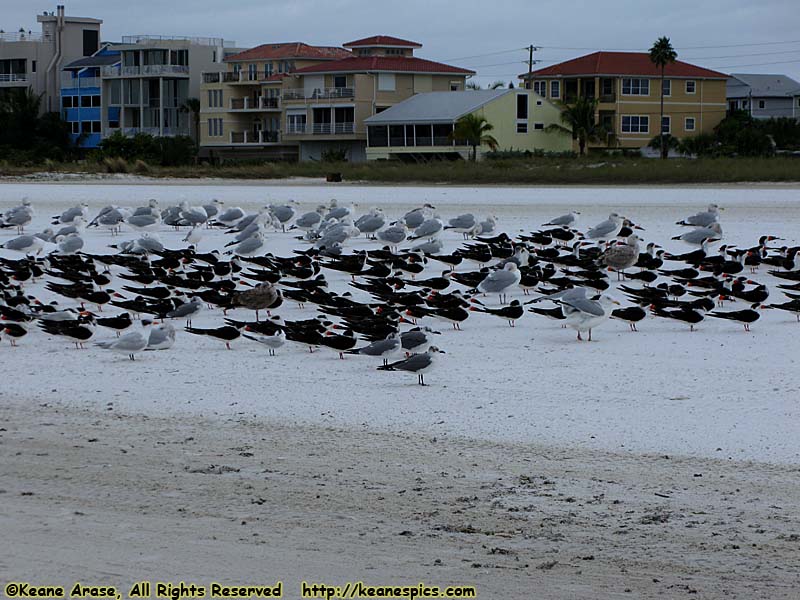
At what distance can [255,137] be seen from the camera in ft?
256

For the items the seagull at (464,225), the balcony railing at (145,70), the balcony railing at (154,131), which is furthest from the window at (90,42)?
the seagull at (464,225)

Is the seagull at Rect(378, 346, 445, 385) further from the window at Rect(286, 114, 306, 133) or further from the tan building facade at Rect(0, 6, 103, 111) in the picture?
the tan building facade at Rect(0, 6, 103, 111)

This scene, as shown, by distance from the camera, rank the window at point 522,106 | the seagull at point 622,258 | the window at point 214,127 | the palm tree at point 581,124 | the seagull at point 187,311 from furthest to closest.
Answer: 1. the window at point 214,127
2. the window at point 522,106
3. the palm tree at point 581,124
4. the seagull at point 622,258
5. the seagull at point 187,311

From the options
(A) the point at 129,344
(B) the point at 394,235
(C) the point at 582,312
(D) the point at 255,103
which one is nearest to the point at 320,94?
(D) the point at 255,103

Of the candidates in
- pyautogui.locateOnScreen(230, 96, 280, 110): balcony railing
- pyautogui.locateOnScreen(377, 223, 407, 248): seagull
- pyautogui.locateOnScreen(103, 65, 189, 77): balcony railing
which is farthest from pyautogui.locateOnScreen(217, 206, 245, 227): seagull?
pyautogui.locateOnScreen(103, 65, 189, 77): balcony railing

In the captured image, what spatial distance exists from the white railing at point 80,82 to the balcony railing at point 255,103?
35.1 feet

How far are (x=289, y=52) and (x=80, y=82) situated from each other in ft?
51.9

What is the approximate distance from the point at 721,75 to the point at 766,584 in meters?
74.4

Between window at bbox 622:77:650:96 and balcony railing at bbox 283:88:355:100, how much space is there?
16.1 m

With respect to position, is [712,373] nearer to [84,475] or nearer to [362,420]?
[362,420]

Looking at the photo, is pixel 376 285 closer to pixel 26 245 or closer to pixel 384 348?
pixel 384 348

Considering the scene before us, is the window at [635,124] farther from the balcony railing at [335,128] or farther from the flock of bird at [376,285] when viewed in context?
the flock of bird at [376,285]

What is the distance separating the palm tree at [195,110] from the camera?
79.9 m

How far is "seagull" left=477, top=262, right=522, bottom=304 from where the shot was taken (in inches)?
614
